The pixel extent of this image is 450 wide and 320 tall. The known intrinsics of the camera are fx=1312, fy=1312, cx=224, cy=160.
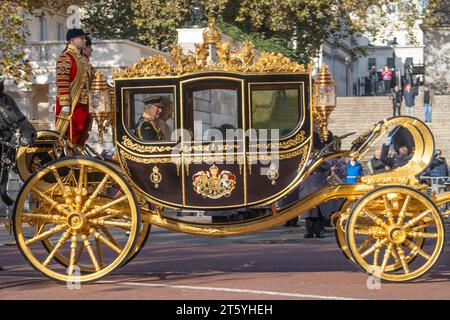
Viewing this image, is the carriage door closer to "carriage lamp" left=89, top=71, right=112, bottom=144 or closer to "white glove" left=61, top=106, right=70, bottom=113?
"carriage lamp" left=89, top=71, right=112, bottom=144

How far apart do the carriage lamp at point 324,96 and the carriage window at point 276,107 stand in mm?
202

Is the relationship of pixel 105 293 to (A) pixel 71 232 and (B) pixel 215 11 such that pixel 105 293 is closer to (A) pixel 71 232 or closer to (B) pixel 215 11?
(A) pixel 71 232

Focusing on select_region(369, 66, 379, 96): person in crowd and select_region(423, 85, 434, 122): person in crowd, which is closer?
select_region(423, 85, 434, 122): person in crowd

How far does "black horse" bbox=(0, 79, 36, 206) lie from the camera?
12414mm

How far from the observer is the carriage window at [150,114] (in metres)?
12.6

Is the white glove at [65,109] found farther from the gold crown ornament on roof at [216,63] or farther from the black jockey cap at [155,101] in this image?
the black jockey cap at [155,101]

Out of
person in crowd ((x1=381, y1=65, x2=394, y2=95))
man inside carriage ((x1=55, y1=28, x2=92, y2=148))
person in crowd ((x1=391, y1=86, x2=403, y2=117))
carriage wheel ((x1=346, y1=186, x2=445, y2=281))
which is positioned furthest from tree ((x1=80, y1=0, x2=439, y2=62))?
carriage wheel ((x1=346, y1=186, x2=445, y2=281))

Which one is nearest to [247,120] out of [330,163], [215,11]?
[330,163]

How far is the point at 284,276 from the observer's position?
13.0 meters

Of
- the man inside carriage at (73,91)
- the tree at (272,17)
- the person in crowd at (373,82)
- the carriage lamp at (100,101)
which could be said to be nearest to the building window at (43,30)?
the tree at (272,17)

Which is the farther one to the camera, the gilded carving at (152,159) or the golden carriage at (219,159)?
the gilded carving at (152,159)

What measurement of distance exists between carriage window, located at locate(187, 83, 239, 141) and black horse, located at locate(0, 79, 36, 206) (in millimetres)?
1543

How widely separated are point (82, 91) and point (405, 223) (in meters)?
3.40

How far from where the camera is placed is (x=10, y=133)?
494 inches
